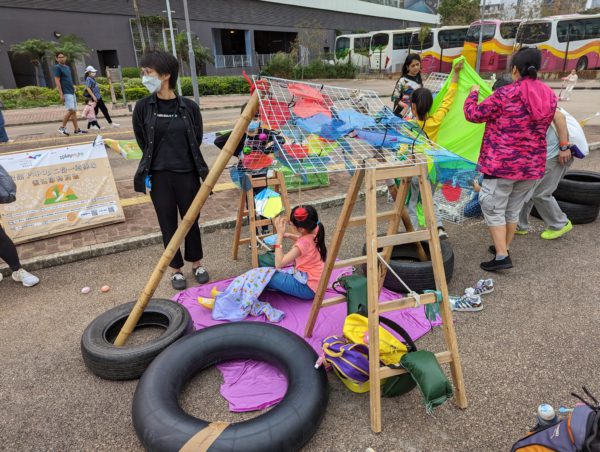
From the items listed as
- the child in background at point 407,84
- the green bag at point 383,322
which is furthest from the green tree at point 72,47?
the green bag at point 383,322

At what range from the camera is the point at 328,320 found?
3488 mm

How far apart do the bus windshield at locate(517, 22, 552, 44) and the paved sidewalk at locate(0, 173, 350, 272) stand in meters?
25.1

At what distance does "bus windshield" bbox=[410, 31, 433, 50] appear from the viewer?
94.1 feet

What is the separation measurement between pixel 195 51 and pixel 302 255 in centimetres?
2858

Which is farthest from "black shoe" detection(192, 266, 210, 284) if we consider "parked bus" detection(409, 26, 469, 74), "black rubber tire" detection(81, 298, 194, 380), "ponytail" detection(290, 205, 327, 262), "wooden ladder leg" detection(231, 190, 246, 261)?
"parked bus" detection(409, 26, 469, 74)

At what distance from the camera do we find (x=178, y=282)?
406 centimetres

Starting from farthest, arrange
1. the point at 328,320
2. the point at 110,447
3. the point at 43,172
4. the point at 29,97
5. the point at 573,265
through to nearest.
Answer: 1. the point at 29,97
2. the point at 43,172
3. the point at 573,265
4. the point at 328,320
5. the point at 110,447

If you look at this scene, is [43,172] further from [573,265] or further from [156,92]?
[573,265]

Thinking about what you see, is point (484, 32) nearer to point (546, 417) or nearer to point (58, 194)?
point (58, 194)

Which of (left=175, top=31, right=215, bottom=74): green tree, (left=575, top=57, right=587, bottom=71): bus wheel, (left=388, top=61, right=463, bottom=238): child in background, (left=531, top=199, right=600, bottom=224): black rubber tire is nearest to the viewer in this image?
(left=388, top=61, right=463, bottom=238): child in background

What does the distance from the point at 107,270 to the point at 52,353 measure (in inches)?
54.4

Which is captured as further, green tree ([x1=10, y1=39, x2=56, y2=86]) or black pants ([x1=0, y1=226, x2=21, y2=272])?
green tree ([x1=10, y1=39, x2=56, y2=86])

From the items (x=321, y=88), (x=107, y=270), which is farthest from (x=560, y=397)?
(x=107, y=270)

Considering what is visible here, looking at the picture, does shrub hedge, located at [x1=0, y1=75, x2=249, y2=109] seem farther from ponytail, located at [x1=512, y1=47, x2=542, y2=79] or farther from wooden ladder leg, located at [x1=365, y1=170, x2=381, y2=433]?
wooden ladder leg, located at [x1=365, y1=170, x2=381, y2=433]
